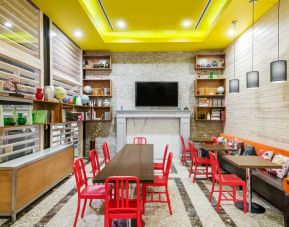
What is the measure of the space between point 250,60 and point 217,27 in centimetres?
109

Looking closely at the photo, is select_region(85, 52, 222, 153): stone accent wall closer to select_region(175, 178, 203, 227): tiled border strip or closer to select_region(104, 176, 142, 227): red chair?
select_region(175, 178, 203, 227): tiled border strip

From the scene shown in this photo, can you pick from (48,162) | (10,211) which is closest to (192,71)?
(48,162)

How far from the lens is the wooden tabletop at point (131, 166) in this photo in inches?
95.0

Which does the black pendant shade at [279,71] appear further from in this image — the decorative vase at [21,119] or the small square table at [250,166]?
the decorative vase at [21,119]

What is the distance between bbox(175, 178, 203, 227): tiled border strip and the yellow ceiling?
3.57 m

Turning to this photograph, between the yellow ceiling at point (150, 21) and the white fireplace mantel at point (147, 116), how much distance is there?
1.98 meters

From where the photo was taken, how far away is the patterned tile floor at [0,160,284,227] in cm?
281

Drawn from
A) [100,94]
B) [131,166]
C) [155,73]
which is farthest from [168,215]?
[155,73]

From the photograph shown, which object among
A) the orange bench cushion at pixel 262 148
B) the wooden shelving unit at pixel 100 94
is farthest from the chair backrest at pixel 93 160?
the wooden shelving unit at pixel 100 94

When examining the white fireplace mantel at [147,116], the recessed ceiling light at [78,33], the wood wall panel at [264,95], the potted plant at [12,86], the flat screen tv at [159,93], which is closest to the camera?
the potted plant at [12,86]

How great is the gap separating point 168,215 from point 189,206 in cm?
47

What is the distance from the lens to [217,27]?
16.4 ft

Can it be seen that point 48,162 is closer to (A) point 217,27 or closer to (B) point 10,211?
(B) point 10,211

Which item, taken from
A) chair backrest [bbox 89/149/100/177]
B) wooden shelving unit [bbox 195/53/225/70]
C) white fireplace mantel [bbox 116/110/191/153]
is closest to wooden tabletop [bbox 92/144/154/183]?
chair backrest [bbox 89/149/100/177]
